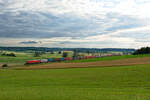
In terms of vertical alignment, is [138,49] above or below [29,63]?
above

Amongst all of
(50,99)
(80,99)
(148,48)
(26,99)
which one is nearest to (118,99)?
(80,99)

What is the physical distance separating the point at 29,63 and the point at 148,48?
72.7m

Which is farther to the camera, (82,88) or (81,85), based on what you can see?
(81,85)

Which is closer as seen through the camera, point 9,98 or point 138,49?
point 9,98

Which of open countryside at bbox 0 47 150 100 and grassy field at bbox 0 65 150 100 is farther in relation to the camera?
open countryside at bbox 0 47 150 100

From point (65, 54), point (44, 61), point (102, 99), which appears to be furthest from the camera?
point (65, 54)

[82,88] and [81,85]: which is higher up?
[82,88]

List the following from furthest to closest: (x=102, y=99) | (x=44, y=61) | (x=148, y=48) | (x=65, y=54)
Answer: (x=65, y=54), (x=148, y=48), (x=44, y=61), (x=102, y=99)

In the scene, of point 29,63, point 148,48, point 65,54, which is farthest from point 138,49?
point 29,63

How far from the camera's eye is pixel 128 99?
32.8 ft

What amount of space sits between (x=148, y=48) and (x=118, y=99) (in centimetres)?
9970

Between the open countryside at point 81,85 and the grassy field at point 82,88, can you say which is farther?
the open countryside at point 81,85

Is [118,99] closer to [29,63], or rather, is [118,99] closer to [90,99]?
[90,99]

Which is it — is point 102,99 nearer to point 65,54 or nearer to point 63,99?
point 63,99
